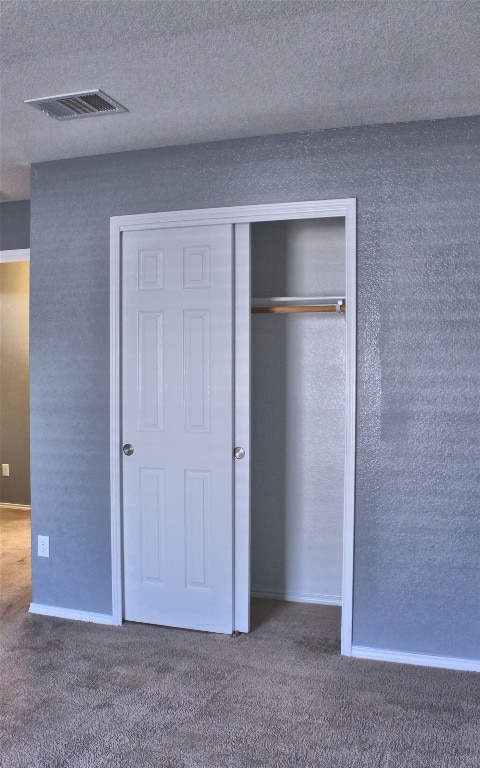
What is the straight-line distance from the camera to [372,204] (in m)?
3.06

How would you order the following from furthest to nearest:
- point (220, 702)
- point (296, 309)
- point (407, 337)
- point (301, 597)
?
point (301, 597) → point (296, 309) → point (407, 337) → point (220, 702)

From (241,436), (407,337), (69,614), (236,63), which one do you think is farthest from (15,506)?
(236,63)

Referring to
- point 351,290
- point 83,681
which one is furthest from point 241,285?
point 83,681

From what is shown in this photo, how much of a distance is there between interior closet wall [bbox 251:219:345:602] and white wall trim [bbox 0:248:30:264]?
155 cm

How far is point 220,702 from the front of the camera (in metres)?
2.66

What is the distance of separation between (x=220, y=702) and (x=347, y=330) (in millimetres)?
1712

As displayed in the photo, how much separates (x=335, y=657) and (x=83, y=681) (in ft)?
3.80

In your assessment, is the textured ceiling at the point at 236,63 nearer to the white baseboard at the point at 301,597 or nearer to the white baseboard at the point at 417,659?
the white baseboard at the point at 417,659

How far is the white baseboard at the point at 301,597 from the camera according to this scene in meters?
3.82

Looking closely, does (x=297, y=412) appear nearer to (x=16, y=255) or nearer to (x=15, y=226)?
(x=16, y=255)

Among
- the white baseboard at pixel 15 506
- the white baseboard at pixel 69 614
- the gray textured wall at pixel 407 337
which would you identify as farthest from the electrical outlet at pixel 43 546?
the white baseboard at pixel 15 506

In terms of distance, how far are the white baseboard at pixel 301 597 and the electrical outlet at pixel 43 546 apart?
125cm

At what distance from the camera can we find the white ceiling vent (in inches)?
107

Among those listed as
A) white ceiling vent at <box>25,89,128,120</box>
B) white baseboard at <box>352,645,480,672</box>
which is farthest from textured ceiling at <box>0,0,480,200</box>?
white baseboard at <box>352,645,480,672</box>
